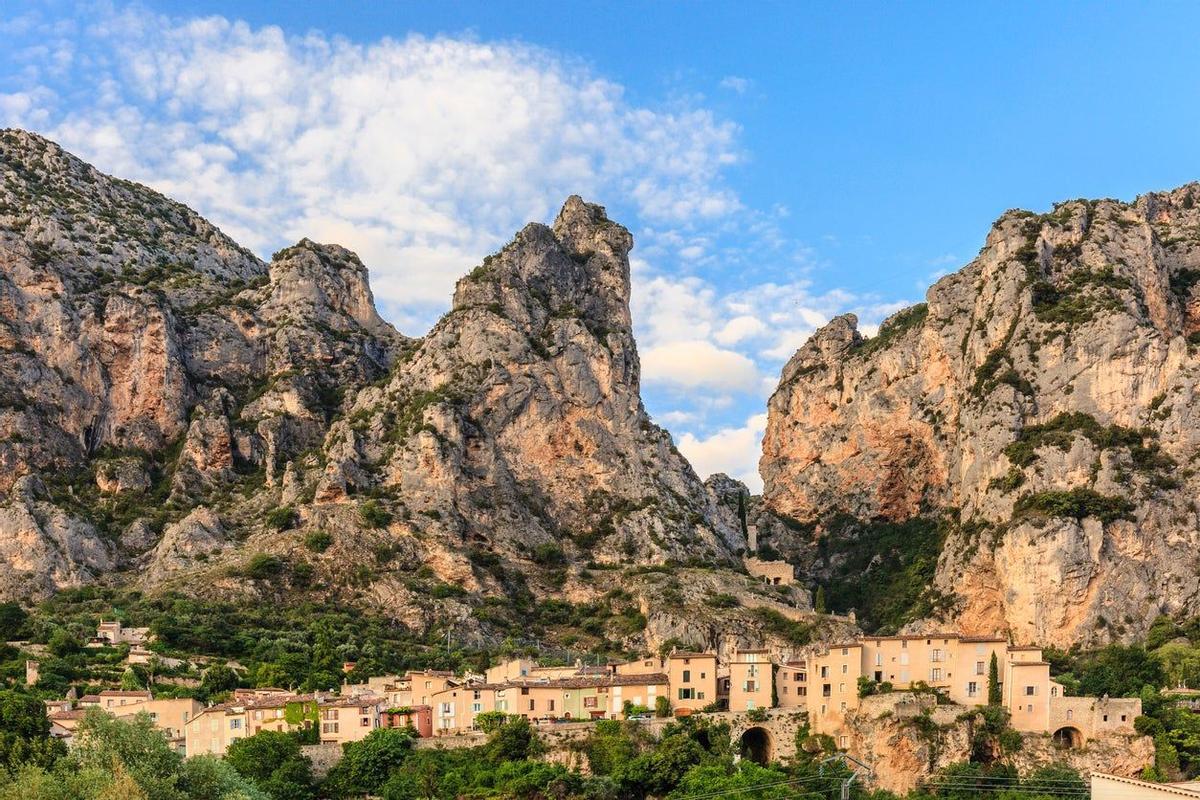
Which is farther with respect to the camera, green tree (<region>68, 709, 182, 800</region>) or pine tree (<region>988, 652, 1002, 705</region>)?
pine tree (<region>988, 652, 1002, 705</region>)

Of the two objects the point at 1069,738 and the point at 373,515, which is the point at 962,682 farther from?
the point at 373,515

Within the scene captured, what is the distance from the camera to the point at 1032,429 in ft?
484

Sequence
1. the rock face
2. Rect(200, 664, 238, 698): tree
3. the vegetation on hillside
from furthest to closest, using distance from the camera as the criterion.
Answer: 1. the vegetation on hillside
2. the rock face
3. Rect(200, 664, 238, 698): tree

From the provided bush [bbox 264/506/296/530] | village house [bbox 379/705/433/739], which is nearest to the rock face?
bush [bbox 264/506/296/530]

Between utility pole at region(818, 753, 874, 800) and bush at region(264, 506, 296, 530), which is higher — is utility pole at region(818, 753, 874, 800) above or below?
below

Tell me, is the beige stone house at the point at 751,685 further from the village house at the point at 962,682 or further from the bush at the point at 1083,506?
the bush at the point at 1083,506

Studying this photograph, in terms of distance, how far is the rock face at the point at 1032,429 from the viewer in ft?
442

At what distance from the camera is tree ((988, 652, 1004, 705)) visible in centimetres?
8850

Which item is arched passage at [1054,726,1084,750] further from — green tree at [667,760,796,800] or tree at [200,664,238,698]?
tree at [200,664,238,698]

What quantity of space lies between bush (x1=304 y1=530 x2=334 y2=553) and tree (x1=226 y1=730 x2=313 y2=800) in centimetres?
4642

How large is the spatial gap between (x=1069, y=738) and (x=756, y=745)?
16716mm

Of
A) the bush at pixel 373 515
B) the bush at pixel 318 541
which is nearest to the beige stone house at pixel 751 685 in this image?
the bush at pixel 373 515

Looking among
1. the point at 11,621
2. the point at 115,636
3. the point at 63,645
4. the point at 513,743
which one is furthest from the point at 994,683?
the point at 11,621

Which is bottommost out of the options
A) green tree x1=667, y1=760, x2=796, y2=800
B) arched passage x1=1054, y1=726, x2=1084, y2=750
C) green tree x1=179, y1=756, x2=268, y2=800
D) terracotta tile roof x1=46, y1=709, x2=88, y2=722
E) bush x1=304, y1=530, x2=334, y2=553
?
green tree x1=667, y1=760, x2=796, y2=800
